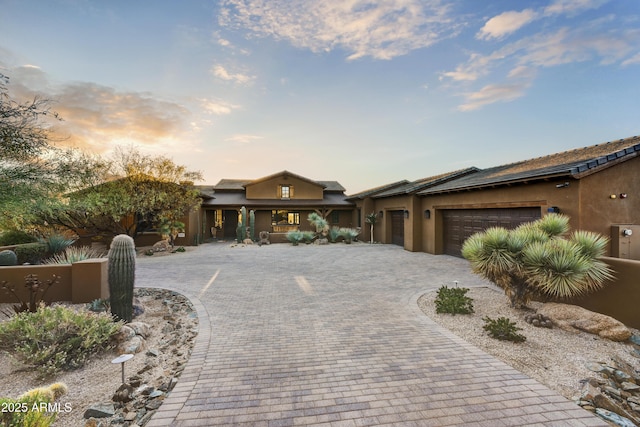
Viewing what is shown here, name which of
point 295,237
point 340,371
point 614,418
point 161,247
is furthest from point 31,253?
point 614,418

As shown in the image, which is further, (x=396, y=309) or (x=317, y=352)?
(x=396, y=309)

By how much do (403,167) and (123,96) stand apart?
2141 centimetres

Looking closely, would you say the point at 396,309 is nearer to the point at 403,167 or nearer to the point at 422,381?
the point at 422,381

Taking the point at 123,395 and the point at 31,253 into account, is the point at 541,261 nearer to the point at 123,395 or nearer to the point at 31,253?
the point at 123,395

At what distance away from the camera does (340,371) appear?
3.79 metres

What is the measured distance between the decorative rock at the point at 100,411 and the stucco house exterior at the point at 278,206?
70.2 feet

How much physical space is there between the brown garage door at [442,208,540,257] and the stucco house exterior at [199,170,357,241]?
11916mm

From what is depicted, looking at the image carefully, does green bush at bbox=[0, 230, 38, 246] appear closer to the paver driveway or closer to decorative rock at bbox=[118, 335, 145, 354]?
the paver driveway

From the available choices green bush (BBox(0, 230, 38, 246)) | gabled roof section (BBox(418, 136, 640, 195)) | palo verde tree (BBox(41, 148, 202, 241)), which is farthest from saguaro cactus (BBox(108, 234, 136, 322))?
gabled roof section (BBox(418, 136, 640, 195))

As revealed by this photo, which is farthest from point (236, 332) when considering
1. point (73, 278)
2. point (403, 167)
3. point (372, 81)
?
point (403, 167)

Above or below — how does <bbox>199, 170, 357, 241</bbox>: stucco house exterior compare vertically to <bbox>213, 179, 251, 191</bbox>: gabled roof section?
below

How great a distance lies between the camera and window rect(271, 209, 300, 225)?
25766 mm

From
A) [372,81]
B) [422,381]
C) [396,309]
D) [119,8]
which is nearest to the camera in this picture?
[422,381]

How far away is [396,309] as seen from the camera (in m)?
6.52
